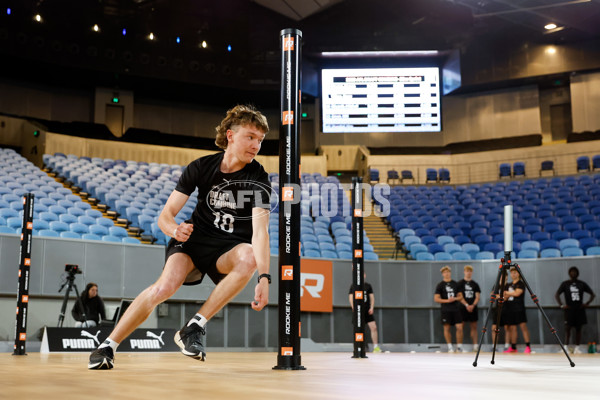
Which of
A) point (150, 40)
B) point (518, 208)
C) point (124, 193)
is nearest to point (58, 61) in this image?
point (150, 40)

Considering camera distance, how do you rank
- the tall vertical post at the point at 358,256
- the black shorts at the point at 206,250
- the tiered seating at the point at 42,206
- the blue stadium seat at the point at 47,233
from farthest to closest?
1. the tiered seating at the point at 42,206
2. the blue stadium seat at the point at 47,233
3. the tall vertical post at the point at 358,256
4. the black shorts at the point at 206,250

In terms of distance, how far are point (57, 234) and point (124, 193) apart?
4.53 meters

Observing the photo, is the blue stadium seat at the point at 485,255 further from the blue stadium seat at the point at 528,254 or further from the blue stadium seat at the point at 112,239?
the blue stadium seat at the point at 112,239

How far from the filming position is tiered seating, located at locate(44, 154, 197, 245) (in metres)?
13.8

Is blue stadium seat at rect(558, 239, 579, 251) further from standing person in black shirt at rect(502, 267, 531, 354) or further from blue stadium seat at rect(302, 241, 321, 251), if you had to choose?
blue stadium seat at rect(302, 241, 321, 251)

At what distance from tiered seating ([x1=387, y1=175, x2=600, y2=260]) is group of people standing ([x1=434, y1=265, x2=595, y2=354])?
2.29 m

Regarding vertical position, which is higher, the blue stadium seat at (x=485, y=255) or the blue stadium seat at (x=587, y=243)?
the blue stadium seat at (x=587, y=243)

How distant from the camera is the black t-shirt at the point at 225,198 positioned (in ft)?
16.1

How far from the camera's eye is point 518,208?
19.2 metres

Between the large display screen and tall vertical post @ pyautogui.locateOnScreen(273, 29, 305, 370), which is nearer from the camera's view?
tall vertical post @ pyautogui.locateOnScreen(273, 29, 305, 370)

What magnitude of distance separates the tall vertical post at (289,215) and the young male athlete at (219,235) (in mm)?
658

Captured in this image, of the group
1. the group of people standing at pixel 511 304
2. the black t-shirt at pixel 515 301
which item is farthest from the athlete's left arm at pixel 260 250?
the black t-shirt at pixel 515 301

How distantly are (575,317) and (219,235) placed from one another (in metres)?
10.5

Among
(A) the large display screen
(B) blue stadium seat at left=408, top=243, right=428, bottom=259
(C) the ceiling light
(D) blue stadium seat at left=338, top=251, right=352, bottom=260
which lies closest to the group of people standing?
(B) blue stadium seat at left=408, top=243, right=428, bottom=259
